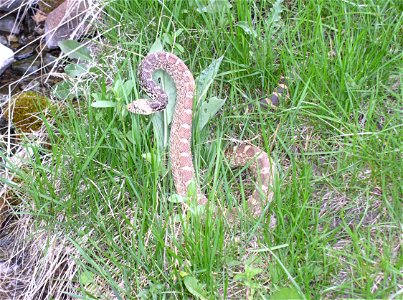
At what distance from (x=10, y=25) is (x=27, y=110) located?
4.73ft

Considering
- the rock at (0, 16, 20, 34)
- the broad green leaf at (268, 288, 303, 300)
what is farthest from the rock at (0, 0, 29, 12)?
the broad green leaf at (268, 288, 303, 300)

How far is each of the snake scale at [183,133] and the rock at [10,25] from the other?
2.03 metres

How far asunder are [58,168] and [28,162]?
256 mm

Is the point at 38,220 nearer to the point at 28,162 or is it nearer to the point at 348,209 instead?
the point at 28,162

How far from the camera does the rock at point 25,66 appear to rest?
5734 millimetres

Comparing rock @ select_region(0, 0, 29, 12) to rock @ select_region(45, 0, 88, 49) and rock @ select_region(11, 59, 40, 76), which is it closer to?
rock @ select_region(45, 0, 88, 49)

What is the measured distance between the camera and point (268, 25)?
188 inches

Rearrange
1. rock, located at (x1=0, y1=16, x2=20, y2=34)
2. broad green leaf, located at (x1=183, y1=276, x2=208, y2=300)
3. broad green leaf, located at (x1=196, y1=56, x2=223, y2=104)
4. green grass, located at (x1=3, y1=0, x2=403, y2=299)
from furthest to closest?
rock, located at (x1=0, y1=16, x2=20, y2=34)
broad green leaf, located at (x1=196, y1=56, x2=223, y2=104)
green grass, located at (x1=3, y1=0, x2=403, y2=299)
broad green leaf, located at (x1=183, y1=276, x2=208, y2=300)

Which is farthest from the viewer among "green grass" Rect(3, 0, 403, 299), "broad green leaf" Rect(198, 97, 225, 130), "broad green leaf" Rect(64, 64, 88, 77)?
"broad green leaf" Rect(64, 64, 88, 77)

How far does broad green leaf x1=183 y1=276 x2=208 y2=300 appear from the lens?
352 centimetres

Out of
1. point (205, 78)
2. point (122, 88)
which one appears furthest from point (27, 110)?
point (205, 78)

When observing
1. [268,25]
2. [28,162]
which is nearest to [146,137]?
[28,162]

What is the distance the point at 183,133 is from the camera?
14.9 ft

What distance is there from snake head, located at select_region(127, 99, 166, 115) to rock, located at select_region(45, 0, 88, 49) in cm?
164
